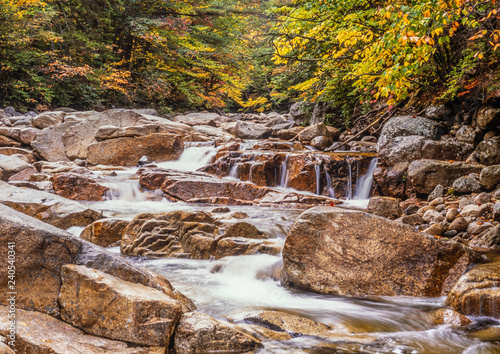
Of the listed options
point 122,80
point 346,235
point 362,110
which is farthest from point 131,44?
point 346,235

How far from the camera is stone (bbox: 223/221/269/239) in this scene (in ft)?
17.9

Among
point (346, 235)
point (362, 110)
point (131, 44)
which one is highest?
point (131, 44)

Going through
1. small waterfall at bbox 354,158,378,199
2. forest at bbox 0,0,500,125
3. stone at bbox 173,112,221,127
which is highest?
forest at bbox 0,0,500,125

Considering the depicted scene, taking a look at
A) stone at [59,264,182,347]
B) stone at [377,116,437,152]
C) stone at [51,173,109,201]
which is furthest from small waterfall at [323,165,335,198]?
stone at [59,264,182,347]

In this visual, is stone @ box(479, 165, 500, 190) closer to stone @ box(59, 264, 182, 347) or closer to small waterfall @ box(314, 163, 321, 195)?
small waterfall @ box(314, 163, 321, 195)

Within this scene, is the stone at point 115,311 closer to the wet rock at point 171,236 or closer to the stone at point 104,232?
the wet rock at point 171,236

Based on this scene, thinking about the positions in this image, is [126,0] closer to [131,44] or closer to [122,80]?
[131,44]

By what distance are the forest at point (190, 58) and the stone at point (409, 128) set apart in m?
0.81

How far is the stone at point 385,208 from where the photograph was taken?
696 cm

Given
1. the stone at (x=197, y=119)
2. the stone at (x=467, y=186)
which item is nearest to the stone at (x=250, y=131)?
the stone at (x=197, y=119)

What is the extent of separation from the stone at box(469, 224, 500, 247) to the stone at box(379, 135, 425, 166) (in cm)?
360

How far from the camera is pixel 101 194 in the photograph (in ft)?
28.5

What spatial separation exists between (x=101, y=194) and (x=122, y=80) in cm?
1042

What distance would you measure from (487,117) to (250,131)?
10794mm
